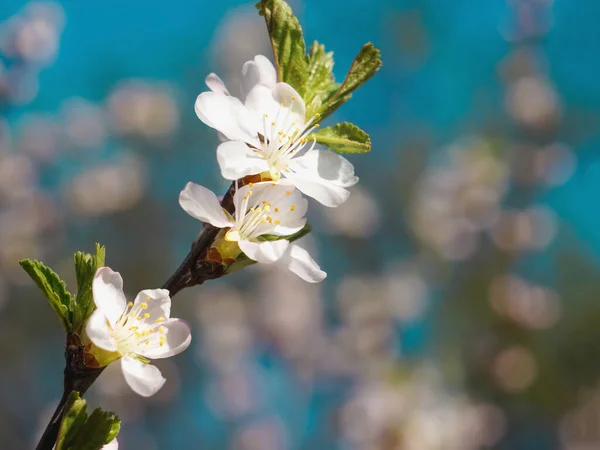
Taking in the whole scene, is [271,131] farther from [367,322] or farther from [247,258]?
[367,322]

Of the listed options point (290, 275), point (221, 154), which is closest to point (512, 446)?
point (290, 275)

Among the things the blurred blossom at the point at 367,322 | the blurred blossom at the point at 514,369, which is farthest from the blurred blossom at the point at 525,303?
the blurred blossom at the point at 367,322

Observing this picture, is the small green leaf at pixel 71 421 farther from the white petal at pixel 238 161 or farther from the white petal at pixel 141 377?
the white petal at pixel 238 161

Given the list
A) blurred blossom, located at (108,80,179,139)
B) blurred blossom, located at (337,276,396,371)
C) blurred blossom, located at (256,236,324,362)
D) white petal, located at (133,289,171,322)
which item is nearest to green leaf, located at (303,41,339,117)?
white petal, located at (133,289,171,322)

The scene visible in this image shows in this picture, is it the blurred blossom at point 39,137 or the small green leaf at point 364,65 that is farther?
the blurred blossom at point 39,137

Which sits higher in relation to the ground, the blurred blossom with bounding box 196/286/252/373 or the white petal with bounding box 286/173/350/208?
the white petal with bounding box 286/173/350/208

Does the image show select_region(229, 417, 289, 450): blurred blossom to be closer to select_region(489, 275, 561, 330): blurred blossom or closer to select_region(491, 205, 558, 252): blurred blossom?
select_region(489, 275, 561, 330): blurred blossom
